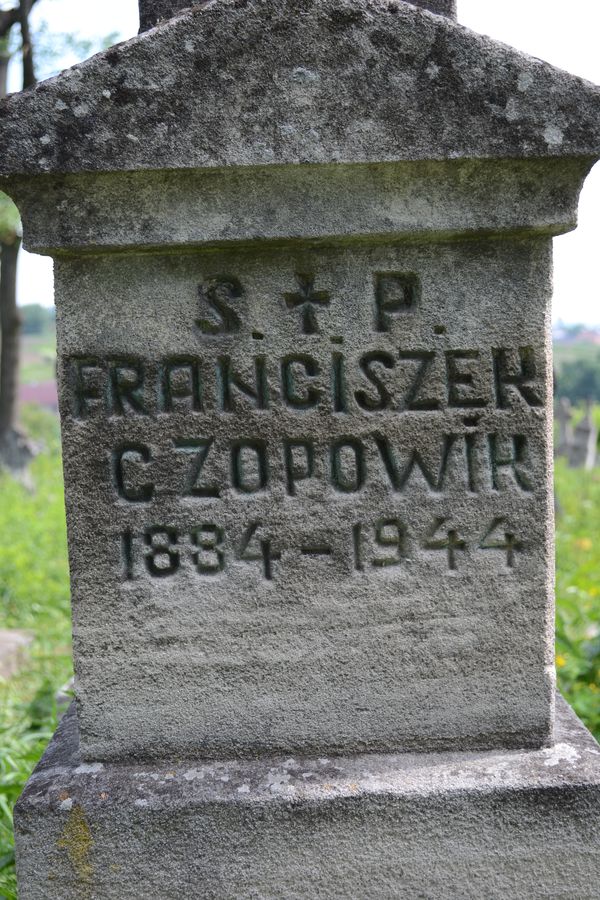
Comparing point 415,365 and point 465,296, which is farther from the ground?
point 465,296

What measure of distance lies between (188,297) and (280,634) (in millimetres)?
689

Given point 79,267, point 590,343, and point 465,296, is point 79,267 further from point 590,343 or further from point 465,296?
point 590,343

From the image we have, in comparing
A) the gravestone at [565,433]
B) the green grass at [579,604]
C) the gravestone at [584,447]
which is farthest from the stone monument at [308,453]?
the gravestone at [565,433]

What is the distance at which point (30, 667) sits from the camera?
4375 millimetres

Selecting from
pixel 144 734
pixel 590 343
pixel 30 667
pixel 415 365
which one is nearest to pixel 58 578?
pixel 30 667

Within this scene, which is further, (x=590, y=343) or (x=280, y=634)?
(x=590, y=343)

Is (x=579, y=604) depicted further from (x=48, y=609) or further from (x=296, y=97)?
(x=296, y=97)

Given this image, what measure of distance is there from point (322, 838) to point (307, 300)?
3.36 ft

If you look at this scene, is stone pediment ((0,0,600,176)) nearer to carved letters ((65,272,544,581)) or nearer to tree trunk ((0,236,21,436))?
carved letters ((65,272,544,581))

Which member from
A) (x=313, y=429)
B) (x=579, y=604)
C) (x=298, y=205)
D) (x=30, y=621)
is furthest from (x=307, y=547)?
(x=30, y=621)

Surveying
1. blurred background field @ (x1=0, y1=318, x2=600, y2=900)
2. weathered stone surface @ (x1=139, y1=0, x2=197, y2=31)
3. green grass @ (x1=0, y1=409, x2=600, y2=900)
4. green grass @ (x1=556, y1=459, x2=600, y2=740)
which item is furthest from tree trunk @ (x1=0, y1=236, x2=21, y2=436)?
weathered stone surface @ (x1=139, y1=0, x2=197, y2=31)

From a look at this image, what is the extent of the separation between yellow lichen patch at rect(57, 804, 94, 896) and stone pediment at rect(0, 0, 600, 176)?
119 cm

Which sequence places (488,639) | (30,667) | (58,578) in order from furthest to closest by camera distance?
1. (58,578)
2. (30,667)
3. (488,639)

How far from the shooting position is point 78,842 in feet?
5.65
